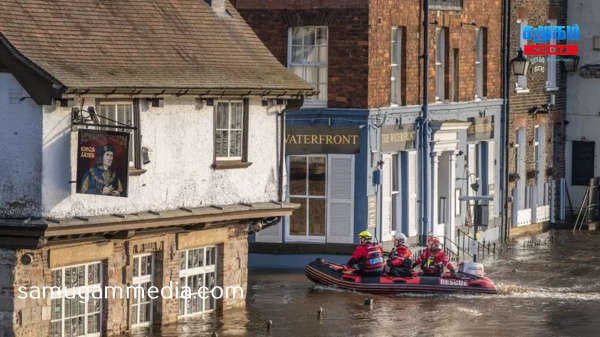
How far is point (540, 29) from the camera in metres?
54.1

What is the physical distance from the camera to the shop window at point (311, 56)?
42250 mm

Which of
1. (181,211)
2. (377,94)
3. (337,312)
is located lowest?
(337,312)

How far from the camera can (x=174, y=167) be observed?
31438 millimetres

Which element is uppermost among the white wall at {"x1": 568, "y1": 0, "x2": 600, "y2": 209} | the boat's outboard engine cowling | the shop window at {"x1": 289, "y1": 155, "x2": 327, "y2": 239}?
the white wall at {"x1": 568, "y1": 0, "x2": 600, "y2": 209}

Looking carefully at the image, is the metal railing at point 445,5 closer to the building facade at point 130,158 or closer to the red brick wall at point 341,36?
the red brick wall at point 341,36

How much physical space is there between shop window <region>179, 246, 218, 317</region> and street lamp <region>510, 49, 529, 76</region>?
17.6m

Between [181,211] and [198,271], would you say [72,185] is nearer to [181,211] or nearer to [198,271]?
[181,211]

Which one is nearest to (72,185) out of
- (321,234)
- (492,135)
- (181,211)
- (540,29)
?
(181,211)

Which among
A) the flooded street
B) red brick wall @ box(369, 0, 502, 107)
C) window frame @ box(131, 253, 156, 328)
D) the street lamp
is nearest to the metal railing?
red brick wall @ box(369, 0, 502, 107)

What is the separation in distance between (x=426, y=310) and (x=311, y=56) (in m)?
8.98

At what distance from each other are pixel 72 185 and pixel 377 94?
1494cm

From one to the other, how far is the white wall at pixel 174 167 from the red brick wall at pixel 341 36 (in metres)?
7.52

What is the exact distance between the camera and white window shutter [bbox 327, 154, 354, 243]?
42062 mm

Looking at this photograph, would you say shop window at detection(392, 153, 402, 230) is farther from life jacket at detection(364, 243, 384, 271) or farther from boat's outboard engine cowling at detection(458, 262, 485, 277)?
life jacket at detection(364, 243, 384, 271)
